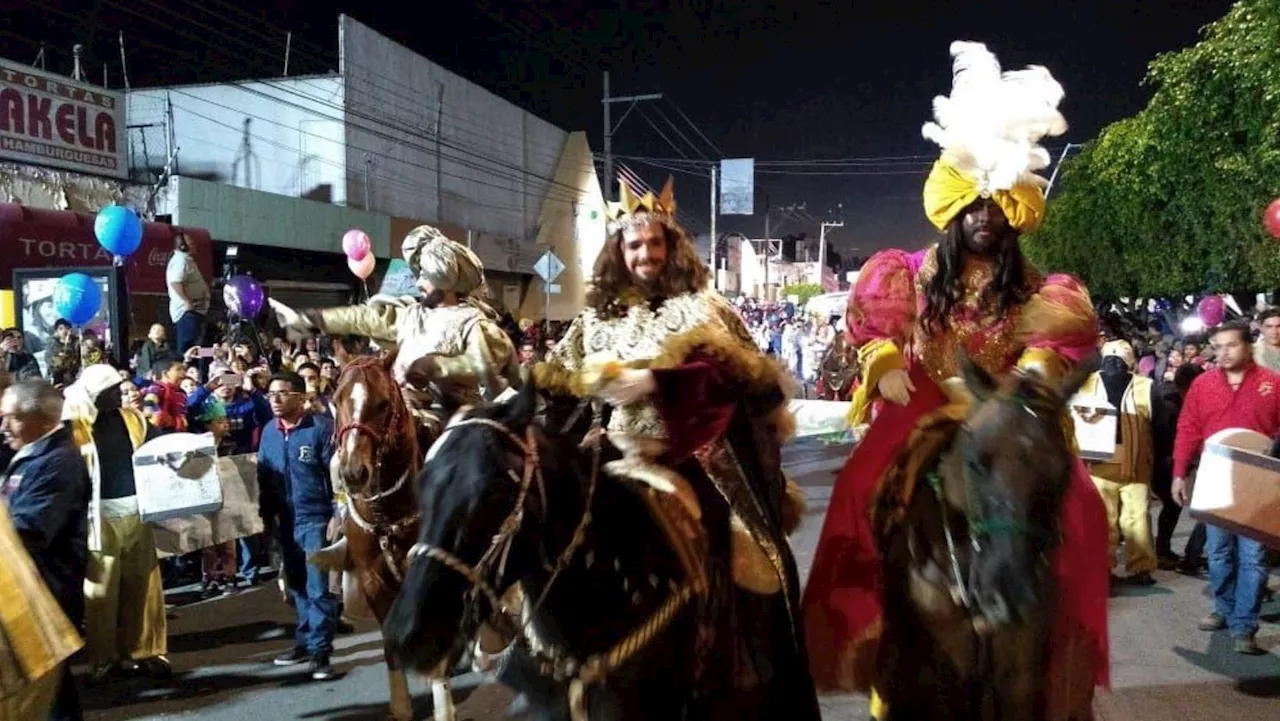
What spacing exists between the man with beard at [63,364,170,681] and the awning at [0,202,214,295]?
8.03 meters

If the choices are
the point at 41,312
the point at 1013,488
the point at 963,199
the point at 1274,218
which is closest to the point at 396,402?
the point at 963,199

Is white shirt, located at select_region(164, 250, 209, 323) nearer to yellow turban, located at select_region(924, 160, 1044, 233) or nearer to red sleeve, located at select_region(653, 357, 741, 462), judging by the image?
red sleeve, located at select_region(653, 357, 741, 462)

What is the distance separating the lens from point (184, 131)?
24781 mm

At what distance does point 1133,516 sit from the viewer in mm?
9000

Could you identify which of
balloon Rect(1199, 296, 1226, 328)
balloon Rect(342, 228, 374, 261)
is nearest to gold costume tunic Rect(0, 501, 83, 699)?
balloon Rect(342, 228, 374, 261)

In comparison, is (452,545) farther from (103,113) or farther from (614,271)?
(103,113)

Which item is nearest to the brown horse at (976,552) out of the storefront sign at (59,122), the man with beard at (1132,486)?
A: the man with beard at (1132,486)

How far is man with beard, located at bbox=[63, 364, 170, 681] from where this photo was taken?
7.13 meters

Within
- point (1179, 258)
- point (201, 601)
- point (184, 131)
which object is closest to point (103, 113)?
point (184, 131)

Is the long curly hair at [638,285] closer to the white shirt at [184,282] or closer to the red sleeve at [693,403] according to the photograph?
the red sleeve at [693,403]

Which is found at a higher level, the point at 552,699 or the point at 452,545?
the point at 452,545

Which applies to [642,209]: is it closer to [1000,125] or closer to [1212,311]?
[1000,125]

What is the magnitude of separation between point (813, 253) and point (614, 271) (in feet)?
365

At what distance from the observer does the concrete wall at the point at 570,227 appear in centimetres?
3550
